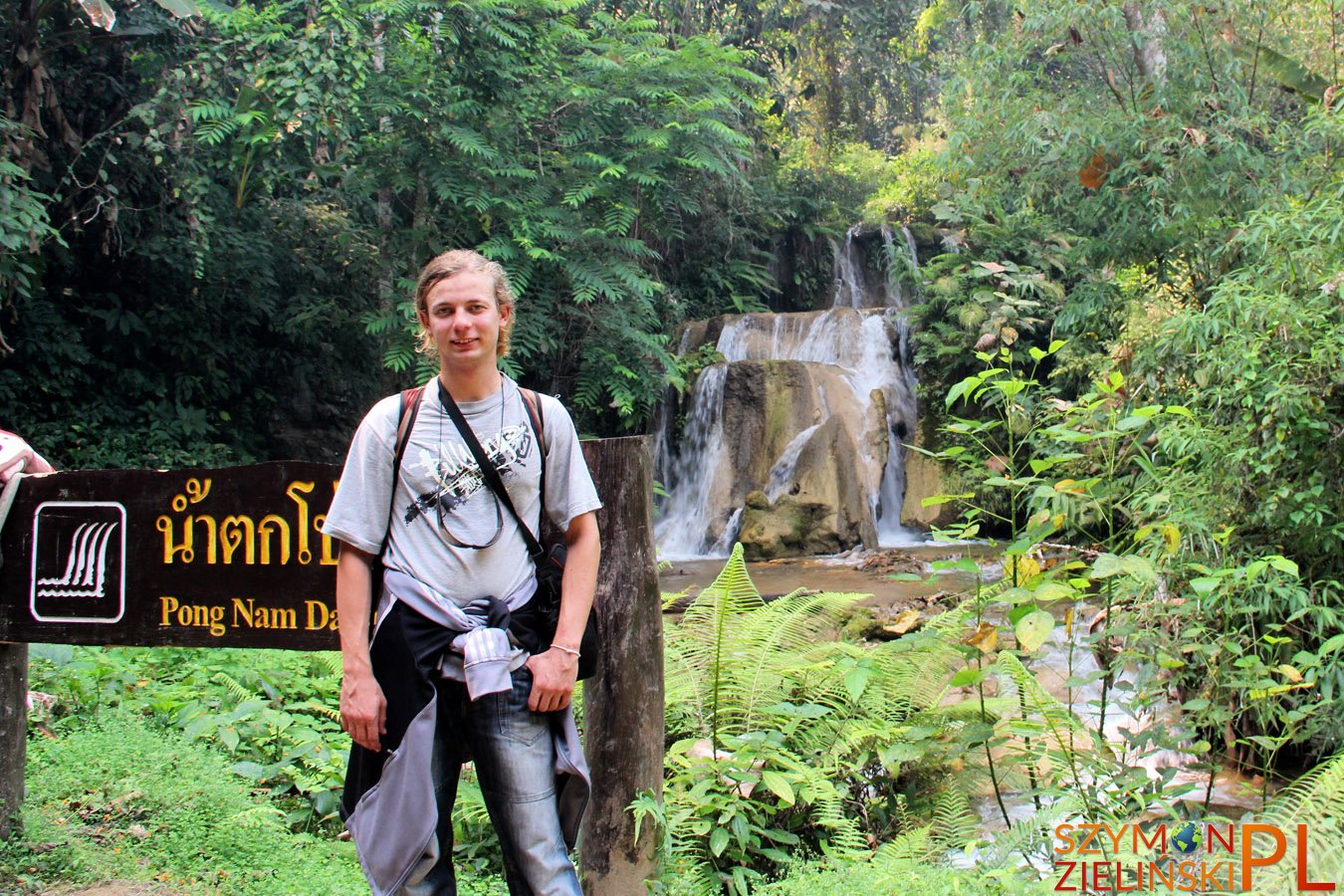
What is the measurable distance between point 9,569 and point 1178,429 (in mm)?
5105

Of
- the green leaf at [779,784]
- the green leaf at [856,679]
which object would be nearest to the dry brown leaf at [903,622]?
the green leaf at [856,679]

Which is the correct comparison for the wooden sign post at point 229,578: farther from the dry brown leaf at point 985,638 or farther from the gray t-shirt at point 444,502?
the dry brown leaf at point 985,638

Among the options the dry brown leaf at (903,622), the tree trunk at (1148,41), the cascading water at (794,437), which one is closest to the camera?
the dry brown leaf at (903,622)

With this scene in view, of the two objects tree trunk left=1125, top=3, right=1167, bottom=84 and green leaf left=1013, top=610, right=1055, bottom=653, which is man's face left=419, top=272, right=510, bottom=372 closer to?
green leaf left=1013, top=610, right=1055, bottom=653

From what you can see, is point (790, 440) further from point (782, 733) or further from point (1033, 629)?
point (1033, 629)

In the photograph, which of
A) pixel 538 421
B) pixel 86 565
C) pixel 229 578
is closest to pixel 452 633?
pixel 538 421

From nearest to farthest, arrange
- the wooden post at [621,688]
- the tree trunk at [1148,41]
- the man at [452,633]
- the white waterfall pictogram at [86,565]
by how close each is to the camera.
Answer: the man at [452,633], the wooden post at [621,688], the white waterfall pictogram at [86,565], the tree trunk at [1148,41]

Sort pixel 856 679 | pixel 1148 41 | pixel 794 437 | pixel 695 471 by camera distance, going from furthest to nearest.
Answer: pixel 695 471 < pixel 794 437 < pixel 1148 41 < pixel 856 679

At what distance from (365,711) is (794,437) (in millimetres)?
11696

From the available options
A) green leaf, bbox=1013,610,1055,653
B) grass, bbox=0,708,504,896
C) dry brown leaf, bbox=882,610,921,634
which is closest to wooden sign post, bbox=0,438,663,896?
grass, bbox=0,708,504,896

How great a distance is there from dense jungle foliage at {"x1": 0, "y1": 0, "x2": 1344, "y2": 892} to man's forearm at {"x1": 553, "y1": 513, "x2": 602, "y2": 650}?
779 mm

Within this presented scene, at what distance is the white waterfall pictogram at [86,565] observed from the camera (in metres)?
3.16

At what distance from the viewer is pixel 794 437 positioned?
13625 mm

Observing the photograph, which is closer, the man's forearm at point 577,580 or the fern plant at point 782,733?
the man's forearm at point 577,580
